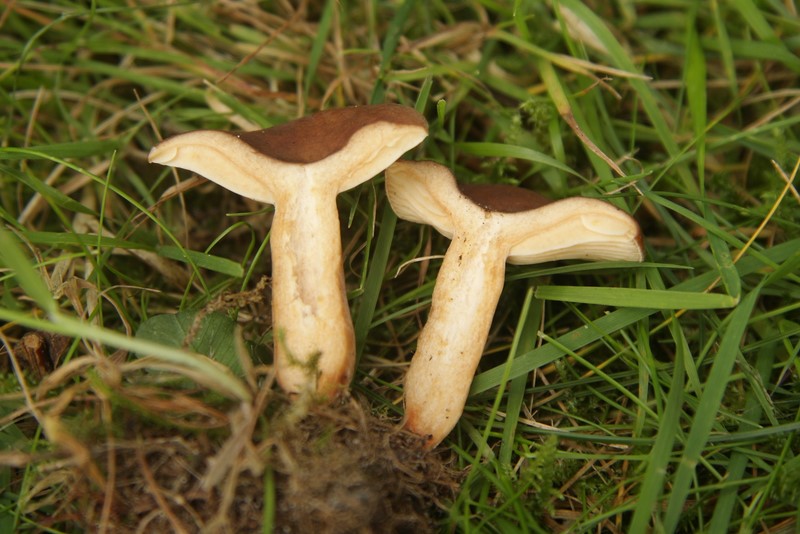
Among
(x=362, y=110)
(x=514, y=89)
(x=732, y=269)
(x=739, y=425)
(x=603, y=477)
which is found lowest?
(x=603, y=477)

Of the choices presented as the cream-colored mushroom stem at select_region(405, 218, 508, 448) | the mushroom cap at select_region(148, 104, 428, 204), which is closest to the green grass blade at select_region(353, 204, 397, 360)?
the cream-colored mushroom stem at select_region(405, 218, 508, 448)

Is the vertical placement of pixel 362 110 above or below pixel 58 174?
above

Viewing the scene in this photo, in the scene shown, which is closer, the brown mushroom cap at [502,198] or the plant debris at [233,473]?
the plant debris at [233,473]

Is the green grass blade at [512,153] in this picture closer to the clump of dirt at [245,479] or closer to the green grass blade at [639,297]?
the green grass blade at [639,297]

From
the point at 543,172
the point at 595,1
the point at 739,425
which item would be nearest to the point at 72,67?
the point at 543,172

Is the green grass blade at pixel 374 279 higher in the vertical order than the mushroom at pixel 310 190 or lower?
lower

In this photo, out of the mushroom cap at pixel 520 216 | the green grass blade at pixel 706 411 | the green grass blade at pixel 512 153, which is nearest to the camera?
the green grass blade at pixel 706 411

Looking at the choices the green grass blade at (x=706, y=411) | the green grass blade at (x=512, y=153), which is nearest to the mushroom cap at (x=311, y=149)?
the green grass blade at (x=512, y=153)

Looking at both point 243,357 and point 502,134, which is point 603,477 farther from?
point 502,134
